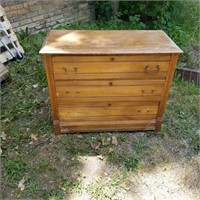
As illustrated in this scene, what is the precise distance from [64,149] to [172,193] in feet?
3.12

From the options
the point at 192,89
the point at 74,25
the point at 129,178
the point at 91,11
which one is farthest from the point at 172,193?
the point at 91,11

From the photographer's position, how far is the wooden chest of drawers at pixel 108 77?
72.9 inches

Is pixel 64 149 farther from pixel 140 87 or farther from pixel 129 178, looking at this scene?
pixel 140 87

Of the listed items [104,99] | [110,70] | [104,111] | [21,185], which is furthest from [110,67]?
[21,185]

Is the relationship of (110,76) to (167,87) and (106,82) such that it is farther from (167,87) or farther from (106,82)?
(167,87)

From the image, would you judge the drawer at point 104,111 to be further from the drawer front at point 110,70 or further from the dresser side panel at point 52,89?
the drawer front at point 110,70

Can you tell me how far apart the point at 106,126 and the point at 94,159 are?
0.33 metres

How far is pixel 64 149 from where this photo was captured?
7.17 feet

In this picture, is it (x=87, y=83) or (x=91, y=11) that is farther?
(x=91, y=11)

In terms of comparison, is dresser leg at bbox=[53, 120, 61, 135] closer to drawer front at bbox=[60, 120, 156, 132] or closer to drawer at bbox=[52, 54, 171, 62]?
drawer front at bbox=[60, 120, 156, 132]

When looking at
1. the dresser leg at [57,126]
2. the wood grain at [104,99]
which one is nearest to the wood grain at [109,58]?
the wood grain at [104,99]

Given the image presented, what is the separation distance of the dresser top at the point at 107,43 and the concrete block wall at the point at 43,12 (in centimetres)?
178

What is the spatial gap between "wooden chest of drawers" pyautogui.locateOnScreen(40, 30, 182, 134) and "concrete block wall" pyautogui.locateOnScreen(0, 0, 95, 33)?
1.80 meters

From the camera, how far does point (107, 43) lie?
1953 mm
